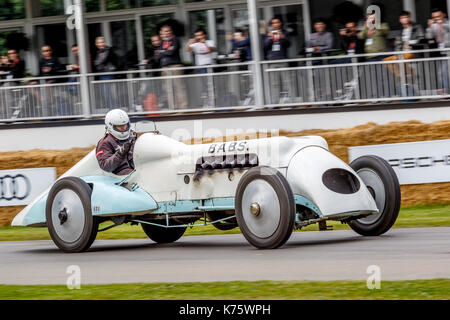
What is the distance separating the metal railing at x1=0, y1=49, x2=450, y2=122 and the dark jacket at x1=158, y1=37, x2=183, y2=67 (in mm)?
208

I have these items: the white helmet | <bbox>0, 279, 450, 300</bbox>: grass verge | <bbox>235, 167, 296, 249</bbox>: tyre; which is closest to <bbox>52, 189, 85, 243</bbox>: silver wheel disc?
the white helmet

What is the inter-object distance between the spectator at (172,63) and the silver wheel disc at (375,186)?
8.56 meters

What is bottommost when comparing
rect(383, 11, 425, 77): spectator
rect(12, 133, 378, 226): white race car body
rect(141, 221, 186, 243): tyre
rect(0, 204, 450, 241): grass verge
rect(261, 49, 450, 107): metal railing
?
rect(0, 204, 450, 241): grass verge

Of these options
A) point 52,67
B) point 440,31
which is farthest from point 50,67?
point 440,31

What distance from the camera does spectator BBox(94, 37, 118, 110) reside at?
20.6m

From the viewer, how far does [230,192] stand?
10.9 metres

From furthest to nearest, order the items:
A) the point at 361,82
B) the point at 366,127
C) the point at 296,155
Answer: the point at 361,82, the point at 366,127, the point at 296,155

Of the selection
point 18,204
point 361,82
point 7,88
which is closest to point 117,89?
point 7,88

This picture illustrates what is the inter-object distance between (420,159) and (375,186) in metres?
4.73

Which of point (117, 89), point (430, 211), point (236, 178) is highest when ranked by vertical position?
point (117, 89)

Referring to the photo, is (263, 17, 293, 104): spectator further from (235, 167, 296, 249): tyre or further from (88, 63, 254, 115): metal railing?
(235, 167, 296, 249): tyre
